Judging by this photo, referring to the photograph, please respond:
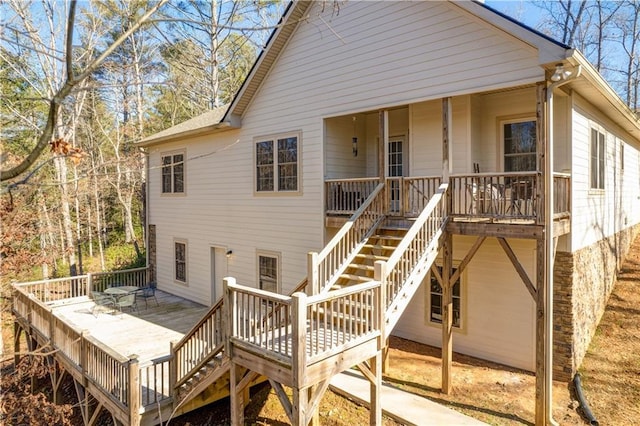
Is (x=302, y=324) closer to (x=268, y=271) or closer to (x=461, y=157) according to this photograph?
(x=461, y=157)

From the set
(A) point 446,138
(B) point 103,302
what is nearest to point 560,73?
(A) point 446,138

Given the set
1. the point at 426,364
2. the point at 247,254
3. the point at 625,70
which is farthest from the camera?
the point at 625,70

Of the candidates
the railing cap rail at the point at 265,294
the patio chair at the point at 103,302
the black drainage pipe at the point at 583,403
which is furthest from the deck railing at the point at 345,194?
the patio chair at the point at 103,302

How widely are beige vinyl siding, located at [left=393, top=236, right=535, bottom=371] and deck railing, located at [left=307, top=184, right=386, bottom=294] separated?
2172 millimetres

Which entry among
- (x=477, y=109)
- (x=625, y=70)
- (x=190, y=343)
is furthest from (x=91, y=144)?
(x=625, y=70)

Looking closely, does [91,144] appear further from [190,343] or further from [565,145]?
[565,145]

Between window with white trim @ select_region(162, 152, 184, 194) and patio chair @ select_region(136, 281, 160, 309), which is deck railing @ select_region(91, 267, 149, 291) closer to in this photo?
patio chair @ select_region(136, 281, 160, 309)

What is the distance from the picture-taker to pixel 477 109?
9.23m

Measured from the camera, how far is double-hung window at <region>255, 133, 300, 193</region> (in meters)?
10.9

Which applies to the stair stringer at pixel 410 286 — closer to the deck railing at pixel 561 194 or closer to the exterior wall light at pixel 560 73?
the deck railing at pixel 561 194

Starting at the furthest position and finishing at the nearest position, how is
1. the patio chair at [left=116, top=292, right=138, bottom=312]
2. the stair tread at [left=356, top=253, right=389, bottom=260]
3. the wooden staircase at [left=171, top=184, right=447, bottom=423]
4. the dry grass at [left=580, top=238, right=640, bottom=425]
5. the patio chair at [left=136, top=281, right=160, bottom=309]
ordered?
the patio chair at [left=136, top=281, right=160, bottom=309], the patio chair at [left=116, top=292, right=138, bottom=312], the stair tread at [left=356, top=253, right=389, bottom=260], the dry grass at [left=580, top=238, right=640, bottom=425], the wooden staircase at [left=171, top=184, right=447, bottom=423]

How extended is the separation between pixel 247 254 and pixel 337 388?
576 centimetres

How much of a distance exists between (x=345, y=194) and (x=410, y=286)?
3.60 m

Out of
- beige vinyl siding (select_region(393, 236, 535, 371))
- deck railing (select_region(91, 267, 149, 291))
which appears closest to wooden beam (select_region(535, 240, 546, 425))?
beige vinyl siding (select_region(393, 236, 535, 371))
